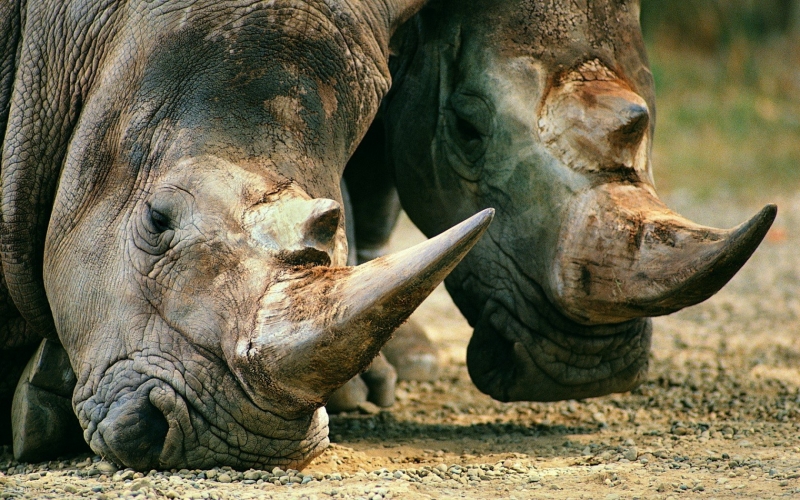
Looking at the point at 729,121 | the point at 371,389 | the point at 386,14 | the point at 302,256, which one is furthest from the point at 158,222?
the point at 729,121

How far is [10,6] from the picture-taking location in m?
4.17

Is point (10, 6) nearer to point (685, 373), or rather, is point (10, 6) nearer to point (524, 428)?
point (524, 428)

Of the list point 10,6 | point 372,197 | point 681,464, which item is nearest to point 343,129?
point 10,6

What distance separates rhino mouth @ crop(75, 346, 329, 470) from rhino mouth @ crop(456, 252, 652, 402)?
1.24 metres

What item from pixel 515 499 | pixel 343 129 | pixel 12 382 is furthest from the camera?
pixel 12 382

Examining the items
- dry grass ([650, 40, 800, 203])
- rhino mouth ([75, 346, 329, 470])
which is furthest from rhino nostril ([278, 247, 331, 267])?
dry grass ([650, 40, 800, 203])

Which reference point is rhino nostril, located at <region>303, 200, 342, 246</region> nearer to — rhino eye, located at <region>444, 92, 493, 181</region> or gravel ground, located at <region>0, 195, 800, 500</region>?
gravel ground, located at <region>0, 195, 800, 500</region>

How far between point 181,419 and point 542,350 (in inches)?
63.3

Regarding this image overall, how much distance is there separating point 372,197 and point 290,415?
3087mm

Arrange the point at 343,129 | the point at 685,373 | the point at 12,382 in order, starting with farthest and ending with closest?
the point at 685,373 < the point at 12,382 < the point at 343,129

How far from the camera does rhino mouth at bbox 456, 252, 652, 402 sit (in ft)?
14.6

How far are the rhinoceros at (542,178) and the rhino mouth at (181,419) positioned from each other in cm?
124

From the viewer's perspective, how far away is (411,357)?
6195 millimetres

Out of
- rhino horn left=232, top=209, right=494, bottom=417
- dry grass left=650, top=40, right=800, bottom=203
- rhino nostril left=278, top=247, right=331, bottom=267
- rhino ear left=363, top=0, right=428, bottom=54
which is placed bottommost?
rhino horn left=232, top=209, right=494, bottom=417
